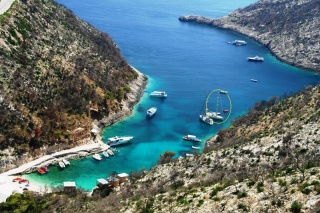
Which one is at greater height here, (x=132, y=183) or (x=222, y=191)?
(x=222, y=191)

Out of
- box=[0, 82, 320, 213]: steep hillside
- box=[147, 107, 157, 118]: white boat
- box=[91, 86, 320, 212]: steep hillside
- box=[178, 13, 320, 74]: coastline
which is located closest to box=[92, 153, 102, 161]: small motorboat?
box=[0, 82, 320, 213]: steep hillside

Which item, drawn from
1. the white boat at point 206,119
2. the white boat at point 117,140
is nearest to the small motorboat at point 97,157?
the white boat at point 117,140

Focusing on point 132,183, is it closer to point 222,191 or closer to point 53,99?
point 222,191

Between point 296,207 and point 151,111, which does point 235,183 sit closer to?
point 296,207

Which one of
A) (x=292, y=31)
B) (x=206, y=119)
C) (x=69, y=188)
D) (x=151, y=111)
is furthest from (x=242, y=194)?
(x=292, y=31)

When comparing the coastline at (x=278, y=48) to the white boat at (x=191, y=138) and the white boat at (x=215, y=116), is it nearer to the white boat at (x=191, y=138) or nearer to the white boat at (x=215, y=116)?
the white boat at (x=215, y=116)

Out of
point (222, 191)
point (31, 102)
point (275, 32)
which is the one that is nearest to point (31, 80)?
point (31, 102)

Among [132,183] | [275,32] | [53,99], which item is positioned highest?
[275,32]
